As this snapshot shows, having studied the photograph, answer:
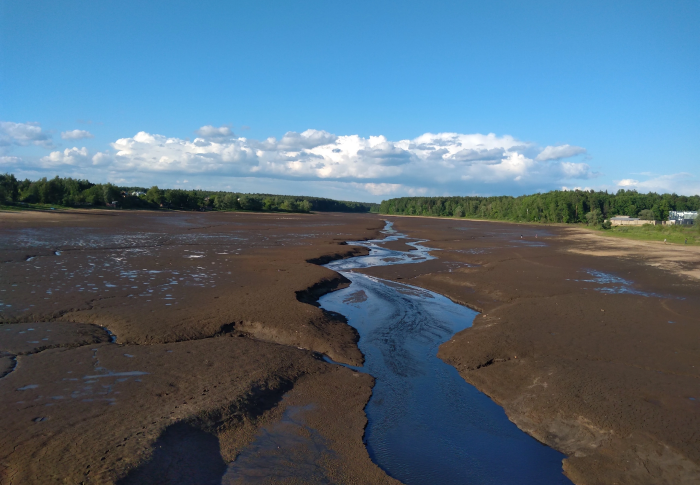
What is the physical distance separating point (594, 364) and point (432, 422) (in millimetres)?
5842

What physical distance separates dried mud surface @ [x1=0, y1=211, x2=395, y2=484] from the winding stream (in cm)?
64

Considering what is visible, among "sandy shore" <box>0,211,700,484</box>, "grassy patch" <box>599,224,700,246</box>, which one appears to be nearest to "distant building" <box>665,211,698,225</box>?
"grassy patch" <box>599,224,700,246</box>

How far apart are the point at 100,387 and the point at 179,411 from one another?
238cm

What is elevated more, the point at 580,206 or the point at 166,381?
the point at 580,206

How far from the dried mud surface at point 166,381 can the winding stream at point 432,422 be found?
645mm

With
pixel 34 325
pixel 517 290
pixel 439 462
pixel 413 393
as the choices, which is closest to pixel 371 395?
pixel 413 393

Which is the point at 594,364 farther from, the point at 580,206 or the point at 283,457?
the point at 580,206

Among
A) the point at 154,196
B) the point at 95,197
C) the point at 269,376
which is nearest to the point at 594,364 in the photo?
the point at 269,376

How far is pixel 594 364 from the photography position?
12.1 metres

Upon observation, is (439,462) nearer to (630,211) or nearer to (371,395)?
(371,395)

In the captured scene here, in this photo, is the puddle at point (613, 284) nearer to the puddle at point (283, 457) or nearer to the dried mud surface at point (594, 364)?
the dried mud surface at point (594, 364)

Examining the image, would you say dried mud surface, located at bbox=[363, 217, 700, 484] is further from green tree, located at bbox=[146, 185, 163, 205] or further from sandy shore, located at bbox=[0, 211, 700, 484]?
green tree, located at bbox=[146, 185, 163, 205]

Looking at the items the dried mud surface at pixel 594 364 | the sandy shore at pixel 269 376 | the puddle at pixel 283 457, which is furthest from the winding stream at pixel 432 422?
the puddle at pixel 283 457

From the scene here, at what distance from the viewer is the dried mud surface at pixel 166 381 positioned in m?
7.09
